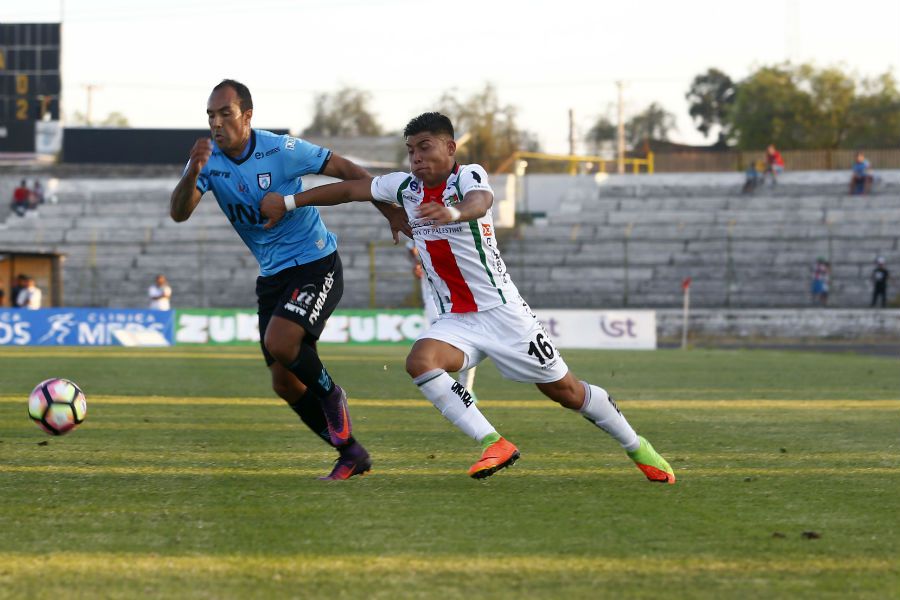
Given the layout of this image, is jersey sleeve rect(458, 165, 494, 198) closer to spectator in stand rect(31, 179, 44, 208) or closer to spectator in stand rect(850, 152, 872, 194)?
spectator in stand rect(850, 152, 872, 194)

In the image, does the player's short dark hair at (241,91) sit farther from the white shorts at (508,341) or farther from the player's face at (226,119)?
the white shorts at (508,341)

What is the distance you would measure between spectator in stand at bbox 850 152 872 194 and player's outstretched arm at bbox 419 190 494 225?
37751 mm

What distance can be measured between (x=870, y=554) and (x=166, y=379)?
12.8 m

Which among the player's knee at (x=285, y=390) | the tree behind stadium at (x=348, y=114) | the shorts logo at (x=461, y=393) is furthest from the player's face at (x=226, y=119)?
the tree behind stadium at (x=348, y=114)

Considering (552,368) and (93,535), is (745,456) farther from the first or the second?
(93,535)

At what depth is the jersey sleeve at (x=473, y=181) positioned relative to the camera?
639 cm

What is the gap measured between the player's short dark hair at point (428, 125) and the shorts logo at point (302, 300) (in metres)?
1.09

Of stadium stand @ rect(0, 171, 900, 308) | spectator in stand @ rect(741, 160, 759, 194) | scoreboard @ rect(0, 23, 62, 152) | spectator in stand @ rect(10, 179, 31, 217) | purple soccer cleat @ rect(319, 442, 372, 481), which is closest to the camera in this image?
purple soccer cleat @ rect(319, 442, 372, 481)

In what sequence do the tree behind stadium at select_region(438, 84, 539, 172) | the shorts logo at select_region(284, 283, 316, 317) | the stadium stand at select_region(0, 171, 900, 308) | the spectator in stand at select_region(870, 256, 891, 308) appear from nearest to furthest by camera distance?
the shorts logo at select_region(284, 283, 316, 317), the spectator in stand at select_region(870, 256, 891, 308), the stadium stand at select_region(0, 171, 900, 308), the tree behind stadium at select_region(438, 84, 539, 172)

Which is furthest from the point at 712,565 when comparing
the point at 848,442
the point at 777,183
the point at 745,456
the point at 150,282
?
the point at 777,183

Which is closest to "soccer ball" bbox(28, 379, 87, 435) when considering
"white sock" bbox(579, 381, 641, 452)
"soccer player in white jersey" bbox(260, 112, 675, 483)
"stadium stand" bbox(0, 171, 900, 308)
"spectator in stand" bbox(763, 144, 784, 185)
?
"soccer player in white jersey" bbox(260, 112, 675, 483)

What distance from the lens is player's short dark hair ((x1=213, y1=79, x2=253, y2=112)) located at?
23.2 ft

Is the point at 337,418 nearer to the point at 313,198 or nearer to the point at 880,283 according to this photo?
the point at 313,198

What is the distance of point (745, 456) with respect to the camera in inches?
313
